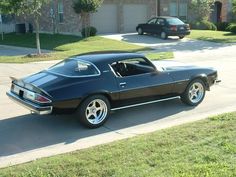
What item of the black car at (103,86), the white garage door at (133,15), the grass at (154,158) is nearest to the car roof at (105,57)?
the black car at (103,86)

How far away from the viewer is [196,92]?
905 centimetres

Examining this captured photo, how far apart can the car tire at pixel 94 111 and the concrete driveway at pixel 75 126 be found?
14 centimetres

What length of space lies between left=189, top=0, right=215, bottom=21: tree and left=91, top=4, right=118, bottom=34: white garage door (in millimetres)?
8608

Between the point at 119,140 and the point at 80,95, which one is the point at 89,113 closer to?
the point at 80,95

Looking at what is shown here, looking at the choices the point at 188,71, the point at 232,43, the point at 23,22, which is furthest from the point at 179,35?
the point at 188,71

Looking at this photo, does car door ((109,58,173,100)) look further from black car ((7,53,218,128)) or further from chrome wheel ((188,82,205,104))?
chrome wheel ((188,82,205,104))

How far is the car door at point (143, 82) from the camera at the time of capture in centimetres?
785

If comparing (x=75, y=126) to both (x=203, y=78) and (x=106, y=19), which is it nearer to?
(x=203, y=78)

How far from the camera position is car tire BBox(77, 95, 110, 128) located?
728 cm

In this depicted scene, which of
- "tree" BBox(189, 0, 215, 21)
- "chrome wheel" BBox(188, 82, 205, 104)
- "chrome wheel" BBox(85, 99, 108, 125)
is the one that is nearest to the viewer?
"chrome wheel" BBox(85, 99, 108, 125)

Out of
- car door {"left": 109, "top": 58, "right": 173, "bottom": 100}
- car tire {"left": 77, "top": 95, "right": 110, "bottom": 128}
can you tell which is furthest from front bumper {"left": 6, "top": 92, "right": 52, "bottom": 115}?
car door {"left": 109, "top": 58, "right": 173, "bottom": 100}

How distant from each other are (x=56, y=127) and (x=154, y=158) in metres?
2.58

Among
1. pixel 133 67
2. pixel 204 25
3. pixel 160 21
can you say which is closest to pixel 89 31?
pixel 160 21

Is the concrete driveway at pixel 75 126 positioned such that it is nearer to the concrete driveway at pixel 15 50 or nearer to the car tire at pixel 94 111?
the car tire at pixel 94 111
